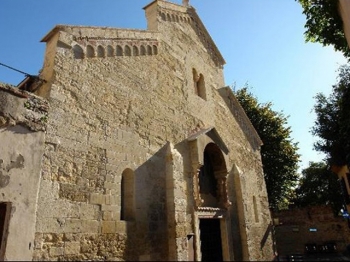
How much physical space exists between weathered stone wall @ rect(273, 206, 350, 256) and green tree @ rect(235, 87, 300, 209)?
1.49m

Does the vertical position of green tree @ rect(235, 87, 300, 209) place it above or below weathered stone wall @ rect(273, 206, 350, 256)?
above

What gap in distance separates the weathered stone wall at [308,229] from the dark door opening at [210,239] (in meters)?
9.90

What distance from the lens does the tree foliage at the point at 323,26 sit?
9.71m

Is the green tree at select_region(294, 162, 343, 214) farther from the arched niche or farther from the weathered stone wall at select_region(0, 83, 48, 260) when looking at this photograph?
the weathered stone wall at select_region(0, 83, 48, 260)

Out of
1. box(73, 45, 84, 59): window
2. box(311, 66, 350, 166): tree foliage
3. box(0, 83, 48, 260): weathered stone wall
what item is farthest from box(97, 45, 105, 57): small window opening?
box(311, 66, 350, 166): tree foliage

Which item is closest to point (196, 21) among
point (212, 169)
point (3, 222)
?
point (212, 169)

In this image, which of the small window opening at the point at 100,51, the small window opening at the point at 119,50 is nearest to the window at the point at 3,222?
the small window opening at the point at 100,51

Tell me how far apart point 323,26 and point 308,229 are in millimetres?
13111

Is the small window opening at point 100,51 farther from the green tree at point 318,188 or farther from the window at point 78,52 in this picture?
the green tree at point 318,188

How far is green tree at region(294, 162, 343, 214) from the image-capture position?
2600 cm

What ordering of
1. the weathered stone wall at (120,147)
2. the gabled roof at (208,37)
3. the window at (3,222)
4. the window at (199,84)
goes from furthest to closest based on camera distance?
1. the gabled roof at (208,37)
2. the window at (199,84)
3. the weathered stone wall at (120,147)
4. the window at (3,222)

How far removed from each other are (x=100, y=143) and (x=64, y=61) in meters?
1.72

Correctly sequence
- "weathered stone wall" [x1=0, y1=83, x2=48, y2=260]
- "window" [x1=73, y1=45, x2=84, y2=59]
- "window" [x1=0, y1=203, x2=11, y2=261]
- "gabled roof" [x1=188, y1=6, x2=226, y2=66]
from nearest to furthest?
"window" [x1=0, y1=203, x2=11, y2=261]
"weathered stone wall" [x1=0, y1=83, x2=48, y2=260]
"window" [x1=73, y1=45, x2=84, y2=59]
"gabled roof" [x1=188, y1=6, x2=226, y2=66]

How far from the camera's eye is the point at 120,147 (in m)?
6.06
